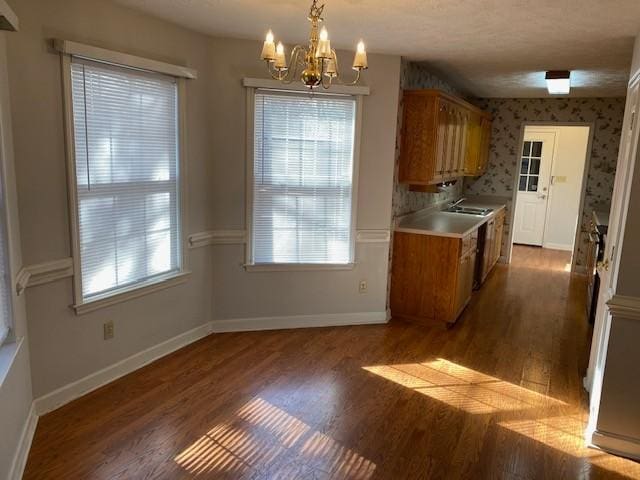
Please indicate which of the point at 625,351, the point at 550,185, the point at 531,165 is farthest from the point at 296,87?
the point at 550,185

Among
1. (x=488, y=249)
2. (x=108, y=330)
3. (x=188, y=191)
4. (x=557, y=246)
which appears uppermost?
(x=188, y=191)

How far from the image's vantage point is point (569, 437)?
267 centimetres

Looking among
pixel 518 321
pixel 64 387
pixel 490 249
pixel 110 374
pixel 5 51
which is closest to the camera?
pixel 5 51

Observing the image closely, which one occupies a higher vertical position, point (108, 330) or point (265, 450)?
point (108, 330)

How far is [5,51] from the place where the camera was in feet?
7.46

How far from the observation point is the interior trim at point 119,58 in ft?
8.33

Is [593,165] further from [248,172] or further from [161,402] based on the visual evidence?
[161,402]

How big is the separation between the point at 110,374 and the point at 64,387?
32 centimetres

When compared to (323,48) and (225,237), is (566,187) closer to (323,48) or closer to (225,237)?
(225,237)

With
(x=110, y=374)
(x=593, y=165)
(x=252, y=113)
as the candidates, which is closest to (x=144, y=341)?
(x=110, y=374)

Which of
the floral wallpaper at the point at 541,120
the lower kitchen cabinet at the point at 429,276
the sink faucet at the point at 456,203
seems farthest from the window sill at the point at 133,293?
the sink faucet at the point at 456,203

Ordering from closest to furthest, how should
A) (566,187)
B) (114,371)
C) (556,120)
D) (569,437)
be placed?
(569,437)
(114,371)
(556,120)
(566,187)

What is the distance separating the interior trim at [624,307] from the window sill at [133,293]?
9.13 feet

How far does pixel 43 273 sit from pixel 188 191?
47.5 inches
